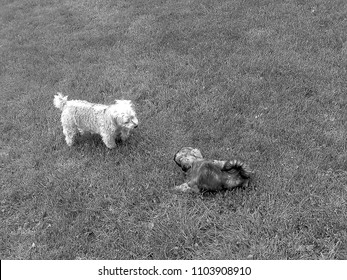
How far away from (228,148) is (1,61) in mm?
9386

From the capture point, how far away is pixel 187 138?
6.42 meters

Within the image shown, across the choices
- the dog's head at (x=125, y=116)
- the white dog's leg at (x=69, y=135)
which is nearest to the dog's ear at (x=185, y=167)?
the dog's head at (x=125, y=116)

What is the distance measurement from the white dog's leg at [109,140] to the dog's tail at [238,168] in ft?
7.70

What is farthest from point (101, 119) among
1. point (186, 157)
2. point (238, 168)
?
point (238, 168)

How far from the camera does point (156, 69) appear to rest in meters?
9.05

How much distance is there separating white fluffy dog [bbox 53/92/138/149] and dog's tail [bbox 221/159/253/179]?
184 cm

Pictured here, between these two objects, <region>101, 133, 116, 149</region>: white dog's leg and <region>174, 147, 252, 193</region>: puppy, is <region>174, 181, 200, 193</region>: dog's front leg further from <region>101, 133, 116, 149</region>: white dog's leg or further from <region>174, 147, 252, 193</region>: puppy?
<region>101, 133, 116, 149</region>: white dog's leg

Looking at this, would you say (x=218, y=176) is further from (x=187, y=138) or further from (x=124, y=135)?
(x=124, y=135)

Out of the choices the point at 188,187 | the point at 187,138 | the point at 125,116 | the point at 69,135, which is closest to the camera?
the point at 188,187

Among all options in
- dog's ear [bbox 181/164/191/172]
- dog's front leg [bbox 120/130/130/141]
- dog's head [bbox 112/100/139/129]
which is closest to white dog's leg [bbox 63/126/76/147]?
dog's front leg [bbox 120/130/130/141]

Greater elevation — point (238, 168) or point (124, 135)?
point (238, 168)

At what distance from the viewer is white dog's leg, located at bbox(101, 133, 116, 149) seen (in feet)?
Result: 20.5

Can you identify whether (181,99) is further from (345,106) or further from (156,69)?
(345,106)

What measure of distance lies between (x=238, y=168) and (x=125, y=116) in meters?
2.18
